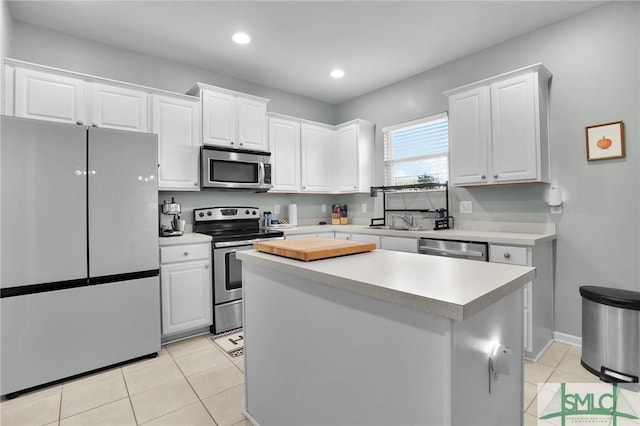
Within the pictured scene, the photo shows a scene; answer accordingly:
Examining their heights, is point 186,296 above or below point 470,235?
below

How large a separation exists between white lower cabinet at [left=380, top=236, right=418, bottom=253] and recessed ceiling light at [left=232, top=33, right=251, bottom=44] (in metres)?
2.43

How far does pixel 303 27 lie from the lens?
9.50 feet

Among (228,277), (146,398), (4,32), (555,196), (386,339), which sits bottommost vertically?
(146,398)

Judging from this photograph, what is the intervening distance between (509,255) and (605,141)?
121cm

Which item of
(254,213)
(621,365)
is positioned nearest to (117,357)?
(254,213)

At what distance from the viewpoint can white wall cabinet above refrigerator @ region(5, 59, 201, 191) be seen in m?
2.52

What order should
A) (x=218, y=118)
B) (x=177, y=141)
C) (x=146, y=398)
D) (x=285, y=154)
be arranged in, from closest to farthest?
(x=146, y=398) < (x=177, y=141) < (x=218, y=118) < (x=285, y=154)

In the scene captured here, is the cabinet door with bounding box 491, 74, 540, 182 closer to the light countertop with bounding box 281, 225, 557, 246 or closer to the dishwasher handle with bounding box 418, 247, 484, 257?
the light countertop with bounding box 281, 225, 557, 246

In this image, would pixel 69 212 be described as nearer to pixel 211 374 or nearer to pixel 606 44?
pixel 211 374

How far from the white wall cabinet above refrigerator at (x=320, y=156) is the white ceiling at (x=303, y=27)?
77cm

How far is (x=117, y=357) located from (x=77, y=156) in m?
1.50

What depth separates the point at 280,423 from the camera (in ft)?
4.96

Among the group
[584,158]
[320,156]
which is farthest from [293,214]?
[584,158]

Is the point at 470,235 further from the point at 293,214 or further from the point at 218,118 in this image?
the point at 218,118
